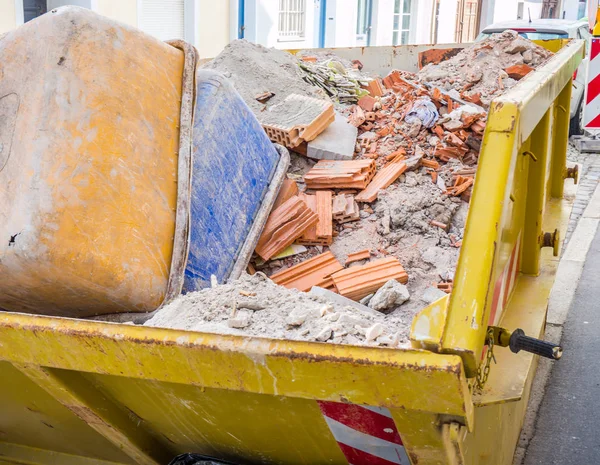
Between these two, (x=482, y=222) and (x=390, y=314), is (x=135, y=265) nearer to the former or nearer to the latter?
(x=390, y=314)

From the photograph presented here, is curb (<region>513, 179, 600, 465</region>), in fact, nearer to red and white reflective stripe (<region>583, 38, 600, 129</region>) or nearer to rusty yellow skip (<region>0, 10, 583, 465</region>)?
red and white reflective stripe (<region>583, 38, 600, 129</region>)

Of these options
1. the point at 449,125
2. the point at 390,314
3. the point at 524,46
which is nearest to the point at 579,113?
the point at 524,46

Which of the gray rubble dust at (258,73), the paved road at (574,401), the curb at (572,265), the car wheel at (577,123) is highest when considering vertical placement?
the gray rubble dust at (258,73)

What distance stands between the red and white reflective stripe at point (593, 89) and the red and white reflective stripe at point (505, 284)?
4.37 metres

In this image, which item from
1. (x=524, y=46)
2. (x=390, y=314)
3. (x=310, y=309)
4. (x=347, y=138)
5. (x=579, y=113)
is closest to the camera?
(x=310, y=309)

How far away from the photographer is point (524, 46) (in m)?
6.07

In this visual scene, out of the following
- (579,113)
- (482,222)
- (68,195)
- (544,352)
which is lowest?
(579,113)

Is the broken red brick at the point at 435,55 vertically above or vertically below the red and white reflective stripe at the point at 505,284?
above

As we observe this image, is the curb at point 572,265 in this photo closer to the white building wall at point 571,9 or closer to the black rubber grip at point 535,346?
the black rubber grip at point 535,346

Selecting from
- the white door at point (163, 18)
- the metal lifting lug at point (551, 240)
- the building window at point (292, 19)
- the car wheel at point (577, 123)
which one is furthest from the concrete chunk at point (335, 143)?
the building window at point (292, 19)

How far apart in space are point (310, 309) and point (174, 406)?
0.54 m

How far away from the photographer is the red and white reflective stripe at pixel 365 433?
1.82 metres

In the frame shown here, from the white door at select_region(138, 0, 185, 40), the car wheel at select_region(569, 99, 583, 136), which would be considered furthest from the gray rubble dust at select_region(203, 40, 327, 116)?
the white door at select_region(138, 0, 185, 40)

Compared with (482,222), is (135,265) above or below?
below
